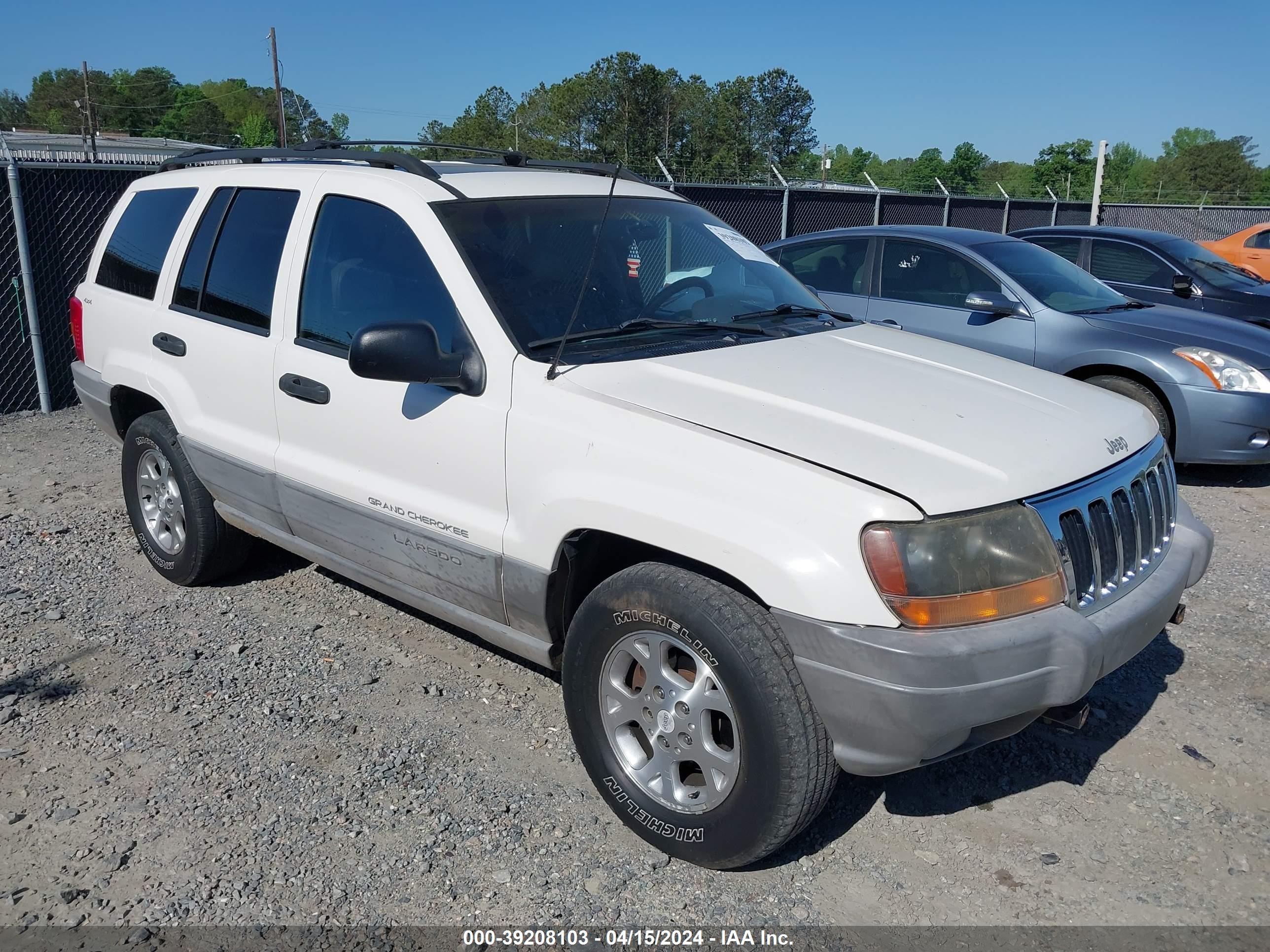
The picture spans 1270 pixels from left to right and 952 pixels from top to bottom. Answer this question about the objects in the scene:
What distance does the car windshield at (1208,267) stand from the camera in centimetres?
909

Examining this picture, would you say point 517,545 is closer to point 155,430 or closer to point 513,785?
point 513,785

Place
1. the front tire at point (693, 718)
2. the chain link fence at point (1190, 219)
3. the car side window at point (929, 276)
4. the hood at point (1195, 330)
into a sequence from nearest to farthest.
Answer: the front tire at point (693, 718)
the hood at point (1195, 330)
the car side window at point (929, 276)
the chain link fence at point (1190, 219)

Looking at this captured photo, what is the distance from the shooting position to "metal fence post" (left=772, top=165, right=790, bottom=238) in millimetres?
14727

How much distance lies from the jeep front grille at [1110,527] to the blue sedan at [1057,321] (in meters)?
3.22

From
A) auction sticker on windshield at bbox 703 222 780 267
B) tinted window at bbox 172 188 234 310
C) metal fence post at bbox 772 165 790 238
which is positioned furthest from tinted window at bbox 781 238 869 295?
metal fence post at bbox 772 165 790 238

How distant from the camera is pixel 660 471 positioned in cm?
281

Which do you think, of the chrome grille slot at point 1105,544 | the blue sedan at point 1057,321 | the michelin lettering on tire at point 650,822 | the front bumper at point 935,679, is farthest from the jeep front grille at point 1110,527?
the blue sedan at point 1057,321

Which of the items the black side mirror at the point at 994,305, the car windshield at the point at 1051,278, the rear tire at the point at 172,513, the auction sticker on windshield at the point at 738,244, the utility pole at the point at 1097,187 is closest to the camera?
the auction sticker on windshield at the point at 738,244

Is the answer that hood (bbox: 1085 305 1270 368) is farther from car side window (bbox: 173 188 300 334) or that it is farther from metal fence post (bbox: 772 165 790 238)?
metal fence post (bbox: 772 165 790 238)

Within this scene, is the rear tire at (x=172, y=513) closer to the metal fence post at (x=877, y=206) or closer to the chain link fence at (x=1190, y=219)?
the metal fence post at (x=877, y=206)

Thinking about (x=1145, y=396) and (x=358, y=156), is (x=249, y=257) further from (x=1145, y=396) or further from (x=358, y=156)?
(x=1145, y=396)

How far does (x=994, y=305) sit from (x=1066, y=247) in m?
2.83

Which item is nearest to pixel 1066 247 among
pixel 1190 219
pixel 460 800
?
pixel 460 800

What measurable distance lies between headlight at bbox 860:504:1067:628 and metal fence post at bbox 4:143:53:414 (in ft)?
28.0
